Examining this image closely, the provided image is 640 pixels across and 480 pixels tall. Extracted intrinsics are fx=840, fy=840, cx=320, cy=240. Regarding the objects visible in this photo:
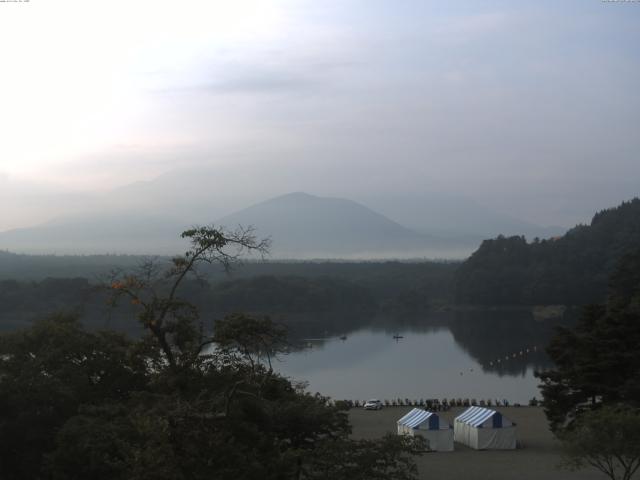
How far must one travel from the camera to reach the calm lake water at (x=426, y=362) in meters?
25.3

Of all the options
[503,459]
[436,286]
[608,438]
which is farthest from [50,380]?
[436,286]

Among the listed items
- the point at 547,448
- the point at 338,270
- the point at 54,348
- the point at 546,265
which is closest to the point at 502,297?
the point at 546,265

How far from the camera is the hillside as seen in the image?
62562 millimetres

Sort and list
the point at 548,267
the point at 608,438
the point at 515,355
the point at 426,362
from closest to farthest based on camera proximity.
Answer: the point at 608,438, the point at 426,362, the point at 515,355, the point at 548,267

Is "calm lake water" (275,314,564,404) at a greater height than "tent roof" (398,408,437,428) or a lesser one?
lesser

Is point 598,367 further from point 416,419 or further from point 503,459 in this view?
point 416,419

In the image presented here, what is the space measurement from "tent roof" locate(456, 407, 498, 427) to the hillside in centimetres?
4606

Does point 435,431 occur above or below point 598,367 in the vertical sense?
below

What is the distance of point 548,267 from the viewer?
213 ft

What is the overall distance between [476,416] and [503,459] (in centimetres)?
145

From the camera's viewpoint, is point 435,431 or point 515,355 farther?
point 515,355

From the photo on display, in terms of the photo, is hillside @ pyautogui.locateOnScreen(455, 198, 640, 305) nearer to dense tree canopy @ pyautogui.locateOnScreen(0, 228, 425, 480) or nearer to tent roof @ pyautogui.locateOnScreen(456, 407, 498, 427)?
tent roof @ pyautogui.locateOnScreen(456, 407, 498, 427)

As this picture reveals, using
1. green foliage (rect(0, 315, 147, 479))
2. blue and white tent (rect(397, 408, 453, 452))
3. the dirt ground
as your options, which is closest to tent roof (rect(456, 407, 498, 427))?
the dirt ground

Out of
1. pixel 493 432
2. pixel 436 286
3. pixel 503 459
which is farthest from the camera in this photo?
pixel 436 286
